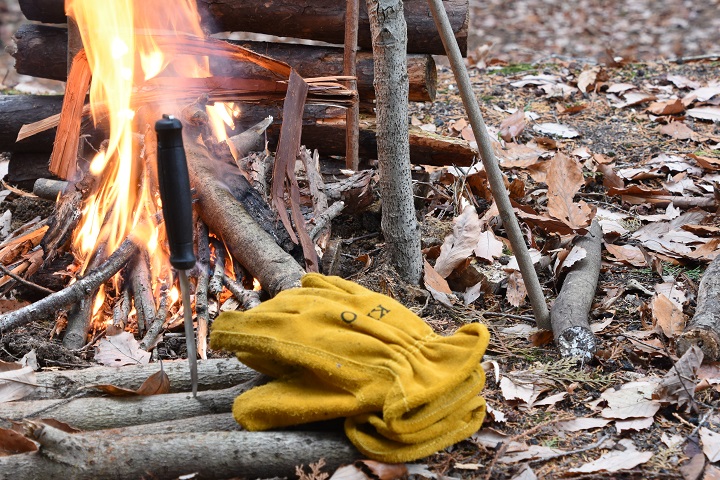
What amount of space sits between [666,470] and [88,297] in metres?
2.54

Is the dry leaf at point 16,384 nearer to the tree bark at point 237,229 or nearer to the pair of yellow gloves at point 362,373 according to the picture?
the pair of yellow gloves at point 362,373

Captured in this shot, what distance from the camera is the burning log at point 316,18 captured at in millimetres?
4672

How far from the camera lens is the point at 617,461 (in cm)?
228

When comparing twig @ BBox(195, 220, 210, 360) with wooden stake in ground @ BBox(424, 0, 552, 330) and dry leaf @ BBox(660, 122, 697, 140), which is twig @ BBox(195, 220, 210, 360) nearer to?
wooden stake in ground @ BBox(424, 0, 552, 330)

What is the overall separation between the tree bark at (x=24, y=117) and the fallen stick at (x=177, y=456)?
3.34 meters

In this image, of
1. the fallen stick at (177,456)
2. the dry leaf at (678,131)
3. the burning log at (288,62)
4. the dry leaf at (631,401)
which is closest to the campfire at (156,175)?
the burning log at (288,62)

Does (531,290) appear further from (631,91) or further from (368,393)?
(631,91)

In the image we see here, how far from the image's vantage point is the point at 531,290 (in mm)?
3115

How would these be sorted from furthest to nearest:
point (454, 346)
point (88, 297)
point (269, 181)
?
point (269, 181) < point (88, 297) < point (454, 346)

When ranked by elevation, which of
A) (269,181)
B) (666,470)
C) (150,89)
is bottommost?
(666,470)

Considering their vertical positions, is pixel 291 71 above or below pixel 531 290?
above

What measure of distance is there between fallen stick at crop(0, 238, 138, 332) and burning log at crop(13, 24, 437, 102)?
4.77 ft

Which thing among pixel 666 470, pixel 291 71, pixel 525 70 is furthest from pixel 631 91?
pixel 666 470

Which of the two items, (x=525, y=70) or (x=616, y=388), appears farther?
(x=525, y=70)
